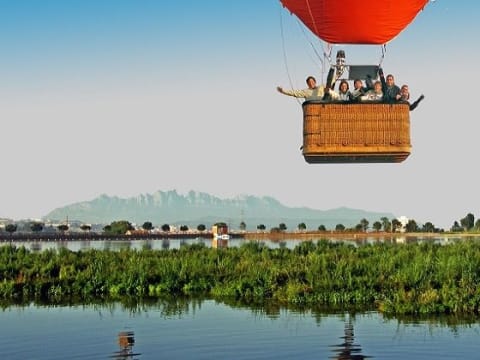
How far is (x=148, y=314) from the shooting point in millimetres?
17609

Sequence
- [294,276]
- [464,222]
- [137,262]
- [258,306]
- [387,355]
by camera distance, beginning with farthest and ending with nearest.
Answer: [464,222] → [137,262] → [294,276] → [258,306] → [387,355]

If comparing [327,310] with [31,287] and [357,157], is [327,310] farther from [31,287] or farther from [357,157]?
[31,287]

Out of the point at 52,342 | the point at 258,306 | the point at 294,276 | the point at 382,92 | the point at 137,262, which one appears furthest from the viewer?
the point at 137,262

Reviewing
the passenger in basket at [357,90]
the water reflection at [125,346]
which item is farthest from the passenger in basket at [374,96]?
the water reflection at [125,346]

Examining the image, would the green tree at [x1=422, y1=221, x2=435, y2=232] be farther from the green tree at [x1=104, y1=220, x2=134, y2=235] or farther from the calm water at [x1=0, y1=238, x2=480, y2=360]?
the calm water at [x1=0, y1=238, x2=480, y2=360]

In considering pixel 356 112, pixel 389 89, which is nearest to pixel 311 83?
pixel 356 112

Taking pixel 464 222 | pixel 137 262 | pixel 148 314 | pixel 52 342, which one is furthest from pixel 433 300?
pixel 464 222

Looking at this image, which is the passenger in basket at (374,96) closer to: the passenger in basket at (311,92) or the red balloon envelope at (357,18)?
the passenger in basket at (311,92)

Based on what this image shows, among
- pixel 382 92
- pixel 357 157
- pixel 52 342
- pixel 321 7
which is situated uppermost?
pixel 321 7

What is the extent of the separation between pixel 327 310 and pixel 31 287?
8.99m

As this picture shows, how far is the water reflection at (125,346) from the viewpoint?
12660 mm

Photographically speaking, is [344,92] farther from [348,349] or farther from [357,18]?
[348,349]

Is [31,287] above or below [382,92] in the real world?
below

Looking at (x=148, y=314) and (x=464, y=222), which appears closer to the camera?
(x=148, y=314)
